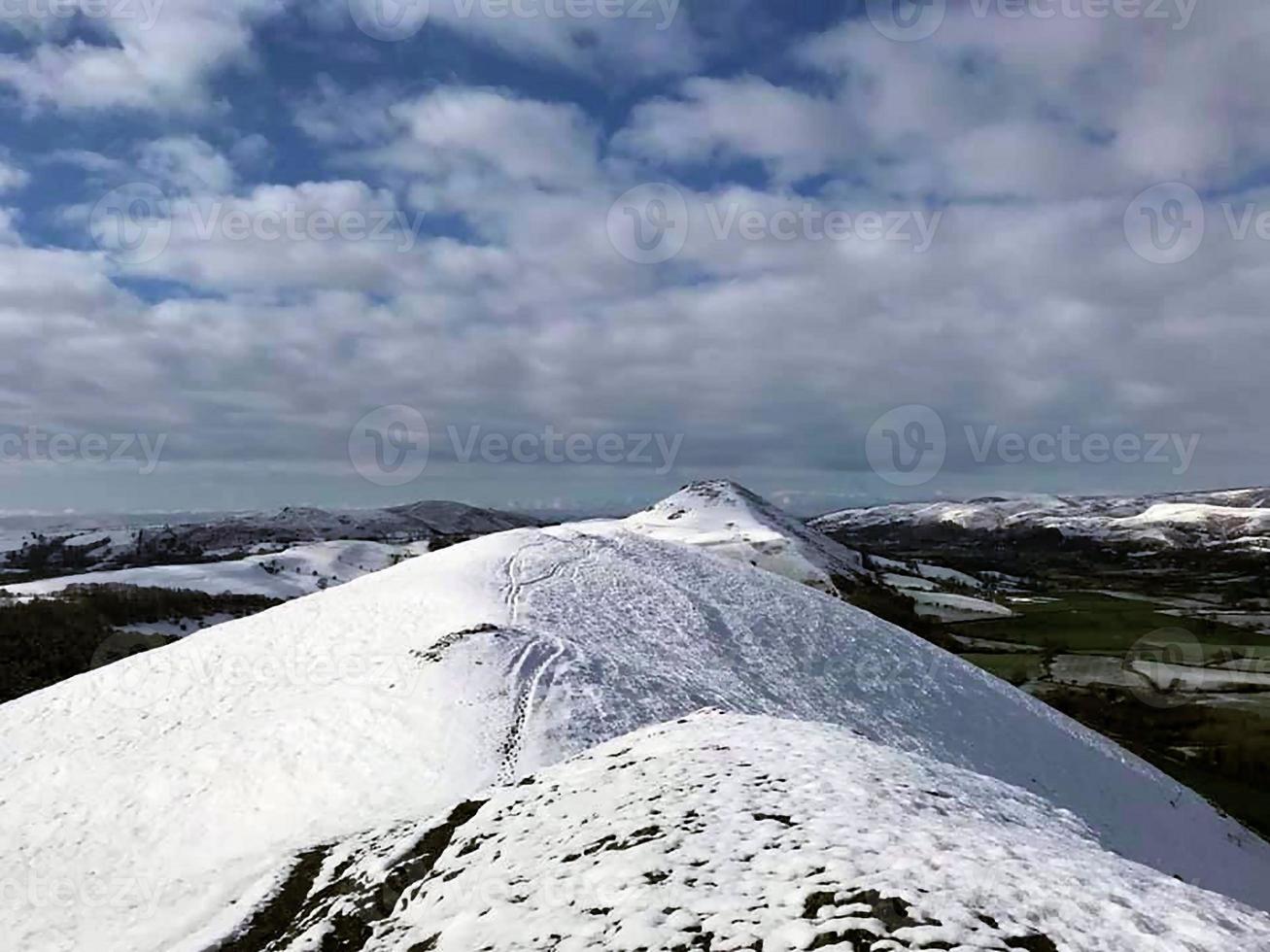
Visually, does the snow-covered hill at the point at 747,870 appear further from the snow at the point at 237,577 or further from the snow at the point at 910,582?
the snow at the point at 910,582

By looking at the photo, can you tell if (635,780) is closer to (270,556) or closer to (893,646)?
(893,646)

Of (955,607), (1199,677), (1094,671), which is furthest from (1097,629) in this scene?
(1094,671)

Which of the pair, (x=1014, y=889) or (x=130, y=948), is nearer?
(x=1014, y=889)

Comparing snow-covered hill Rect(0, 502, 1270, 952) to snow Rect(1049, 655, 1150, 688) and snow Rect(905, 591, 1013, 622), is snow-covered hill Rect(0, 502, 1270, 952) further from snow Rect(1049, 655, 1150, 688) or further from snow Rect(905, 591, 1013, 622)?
snow Rect(905, 591, 1013, 622)

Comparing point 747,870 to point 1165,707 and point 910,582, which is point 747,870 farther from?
point 910,582

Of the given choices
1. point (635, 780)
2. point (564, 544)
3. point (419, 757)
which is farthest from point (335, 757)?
point (564, 544)

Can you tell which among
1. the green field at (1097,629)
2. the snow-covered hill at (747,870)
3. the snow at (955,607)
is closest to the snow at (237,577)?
the snow at (955,607)
